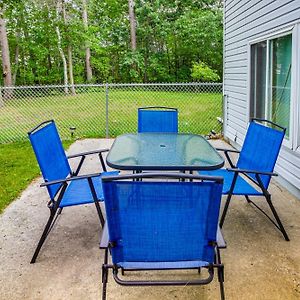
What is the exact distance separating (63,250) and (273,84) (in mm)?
3267

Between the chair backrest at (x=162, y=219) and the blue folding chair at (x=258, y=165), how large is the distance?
1.04 m

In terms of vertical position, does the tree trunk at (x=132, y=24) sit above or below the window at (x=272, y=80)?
above

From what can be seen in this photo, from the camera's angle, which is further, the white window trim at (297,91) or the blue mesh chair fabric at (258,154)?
the white window trim at (297,91)

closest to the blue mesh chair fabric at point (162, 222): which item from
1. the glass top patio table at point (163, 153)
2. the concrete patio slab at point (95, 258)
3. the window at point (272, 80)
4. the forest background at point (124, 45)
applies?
the concrete patio slab at point (95, 258)

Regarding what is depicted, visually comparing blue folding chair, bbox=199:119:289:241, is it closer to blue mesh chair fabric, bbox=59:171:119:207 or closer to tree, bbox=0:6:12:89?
blue mesh chair fabric, bbox=59:171:119:207

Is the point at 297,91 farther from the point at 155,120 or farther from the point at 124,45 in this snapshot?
the point at 124,45

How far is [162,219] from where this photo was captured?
1.73 metres

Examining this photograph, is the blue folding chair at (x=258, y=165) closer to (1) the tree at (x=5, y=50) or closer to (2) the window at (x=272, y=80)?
(2) the window at (x=272, y=80)

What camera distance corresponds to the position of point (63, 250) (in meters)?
2.74

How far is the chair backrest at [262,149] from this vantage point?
2.85 metres

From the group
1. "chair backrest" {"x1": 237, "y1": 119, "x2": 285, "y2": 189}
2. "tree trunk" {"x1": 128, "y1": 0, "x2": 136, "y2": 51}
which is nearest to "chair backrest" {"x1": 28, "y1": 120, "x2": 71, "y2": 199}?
"chair backrest" {"x1": 237, "y1": 119, "x2": 285, "y2": 189}

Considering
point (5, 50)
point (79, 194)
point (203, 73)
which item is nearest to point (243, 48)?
point (79, 194)

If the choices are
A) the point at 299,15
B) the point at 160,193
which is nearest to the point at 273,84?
the point at 299,15

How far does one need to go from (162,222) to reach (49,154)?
147 centimetres
